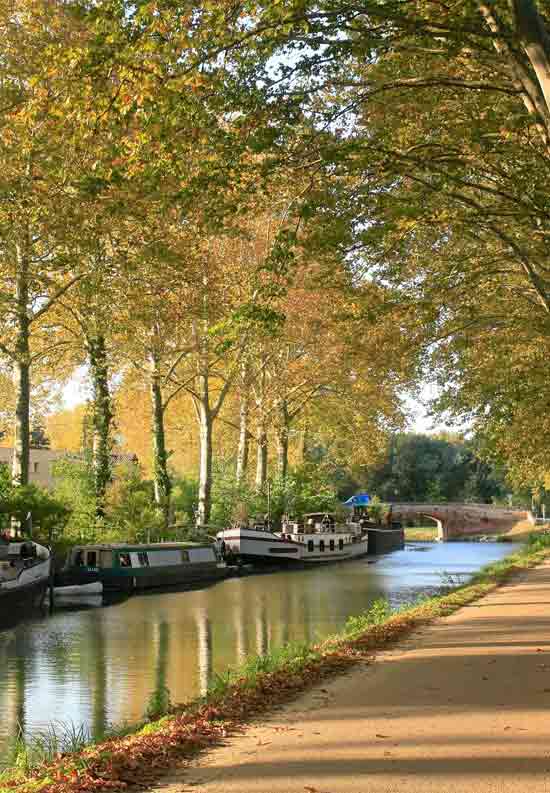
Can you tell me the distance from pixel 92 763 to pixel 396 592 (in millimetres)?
27570

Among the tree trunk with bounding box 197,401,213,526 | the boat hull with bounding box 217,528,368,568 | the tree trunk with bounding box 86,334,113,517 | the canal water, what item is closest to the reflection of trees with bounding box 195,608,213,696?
the canal water

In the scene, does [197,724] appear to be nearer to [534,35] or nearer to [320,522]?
[534,35]

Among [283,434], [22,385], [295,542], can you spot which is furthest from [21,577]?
[283,434]

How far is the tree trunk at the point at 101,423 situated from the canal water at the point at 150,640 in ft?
17.3

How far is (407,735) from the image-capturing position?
8.47m

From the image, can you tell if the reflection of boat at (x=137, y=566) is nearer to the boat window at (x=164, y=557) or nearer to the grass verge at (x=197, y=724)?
the boat window at (x=164, y=557)

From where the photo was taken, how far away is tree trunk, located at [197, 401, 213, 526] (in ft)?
151

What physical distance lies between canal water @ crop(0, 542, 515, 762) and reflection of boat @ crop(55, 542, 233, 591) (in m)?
1.15

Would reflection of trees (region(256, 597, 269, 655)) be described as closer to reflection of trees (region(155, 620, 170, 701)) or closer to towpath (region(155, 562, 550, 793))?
reflection of trees (region(155, 620, 170, 701))

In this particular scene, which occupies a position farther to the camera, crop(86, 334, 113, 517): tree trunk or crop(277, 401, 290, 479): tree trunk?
crop(277, 401, 290, 479): tree trunk

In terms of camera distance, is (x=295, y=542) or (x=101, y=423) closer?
(x=101, y=423)

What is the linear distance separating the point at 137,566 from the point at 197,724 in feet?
91.6

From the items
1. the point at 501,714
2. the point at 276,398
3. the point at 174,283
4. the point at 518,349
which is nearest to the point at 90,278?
the point at 174,283

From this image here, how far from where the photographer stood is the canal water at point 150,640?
1487cm
